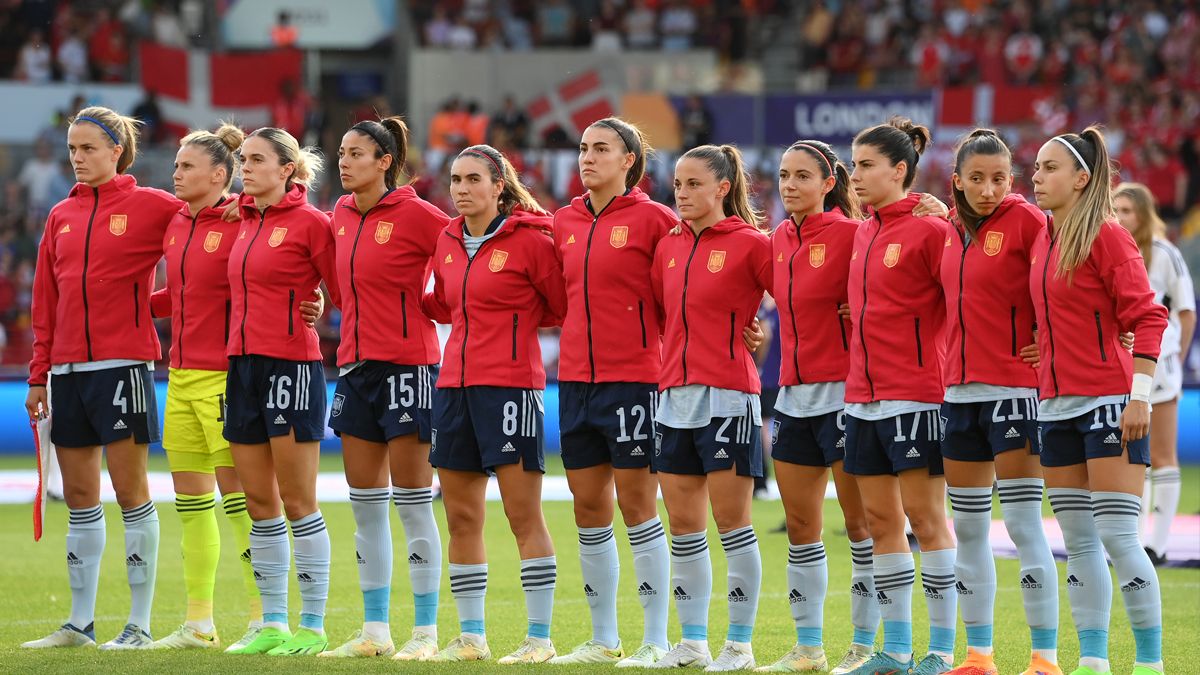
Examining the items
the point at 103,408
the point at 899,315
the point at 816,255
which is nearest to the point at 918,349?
the point at 899,315

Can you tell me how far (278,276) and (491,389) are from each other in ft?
3.79

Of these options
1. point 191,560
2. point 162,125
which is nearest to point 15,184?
point 162,125

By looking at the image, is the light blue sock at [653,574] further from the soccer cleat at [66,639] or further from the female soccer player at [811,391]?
the soccer cleat at [66,639]

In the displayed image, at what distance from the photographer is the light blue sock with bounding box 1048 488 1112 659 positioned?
6.18m

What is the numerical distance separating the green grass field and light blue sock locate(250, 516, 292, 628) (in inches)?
14.4

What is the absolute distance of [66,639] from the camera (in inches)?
300

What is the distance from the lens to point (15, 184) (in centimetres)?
2223

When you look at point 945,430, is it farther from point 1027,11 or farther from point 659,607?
point 1027,11

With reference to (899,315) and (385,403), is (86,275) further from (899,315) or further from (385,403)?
(899,315)

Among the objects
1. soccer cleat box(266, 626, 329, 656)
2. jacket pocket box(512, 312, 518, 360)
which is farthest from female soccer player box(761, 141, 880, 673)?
soccer cleat box(266, 626, 329, 656)

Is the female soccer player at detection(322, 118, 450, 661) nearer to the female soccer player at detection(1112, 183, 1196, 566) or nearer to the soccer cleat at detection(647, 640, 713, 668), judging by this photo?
the soccer cleat at detection(647, 640, 713, 668)

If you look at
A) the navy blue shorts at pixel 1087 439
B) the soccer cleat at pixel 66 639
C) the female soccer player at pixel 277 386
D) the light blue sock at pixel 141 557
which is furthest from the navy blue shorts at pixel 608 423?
the soccer cleat at pixel 66 639

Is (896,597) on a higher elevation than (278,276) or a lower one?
lower

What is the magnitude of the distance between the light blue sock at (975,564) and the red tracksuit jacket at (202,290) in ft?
10.9
